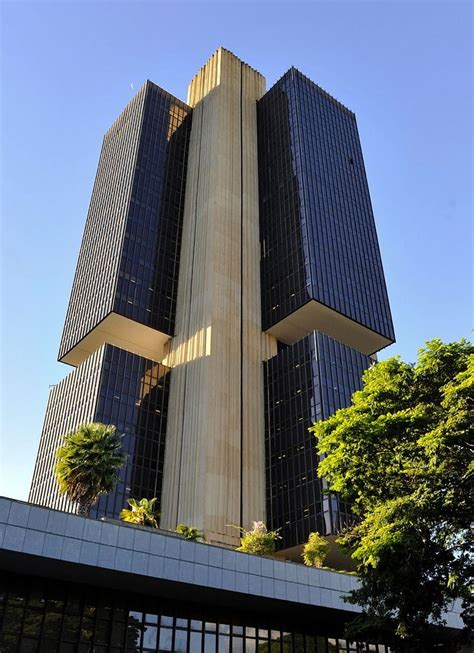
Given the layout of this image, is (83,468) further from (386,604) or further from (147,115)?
(147,115)

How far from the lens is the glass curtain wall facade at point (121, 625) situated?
29641 mm

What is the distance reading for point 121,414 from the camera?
79.3 meters

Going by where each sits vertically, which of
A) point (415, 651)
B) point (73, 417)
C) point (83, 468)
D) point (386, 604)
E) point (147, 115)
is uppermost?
point (147, 115)

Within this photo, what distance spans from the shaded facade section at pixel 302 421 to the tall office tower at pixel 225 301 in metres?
0.19

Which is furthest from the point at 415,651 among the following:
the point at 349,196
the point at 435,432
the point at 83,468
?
the point at 349,196

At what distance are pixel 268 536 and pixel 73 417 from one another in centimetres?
4170

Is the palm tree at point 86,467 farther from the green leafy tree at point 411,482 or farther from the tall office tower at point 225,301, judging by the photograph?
the tall office tower at point 225,301

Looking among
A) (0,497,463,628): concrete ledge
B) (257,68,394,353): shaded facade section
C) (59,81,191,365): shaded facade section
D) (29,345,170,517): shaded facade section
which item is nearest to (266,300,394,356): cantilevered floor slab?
(257,68,394,353): shaded facade section

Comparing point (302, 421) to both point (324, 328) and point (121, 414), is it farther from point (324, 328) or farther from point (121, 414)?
point (121, 414)

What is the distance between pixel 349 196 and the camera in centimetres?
10075

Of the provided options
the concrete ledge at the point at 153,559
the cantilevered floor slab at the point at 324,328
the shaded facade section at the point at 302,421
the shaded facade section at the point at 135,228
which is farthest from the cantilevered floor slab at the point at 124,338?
the concrete ledge at the point at 153,559

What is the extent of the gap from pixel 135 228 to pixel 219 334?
80.7 ft

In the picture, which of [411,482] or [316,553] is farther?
[316,553]

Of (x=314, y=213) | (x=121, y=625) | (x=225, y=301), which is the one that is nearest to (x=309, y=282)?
(x=225, y=301)
